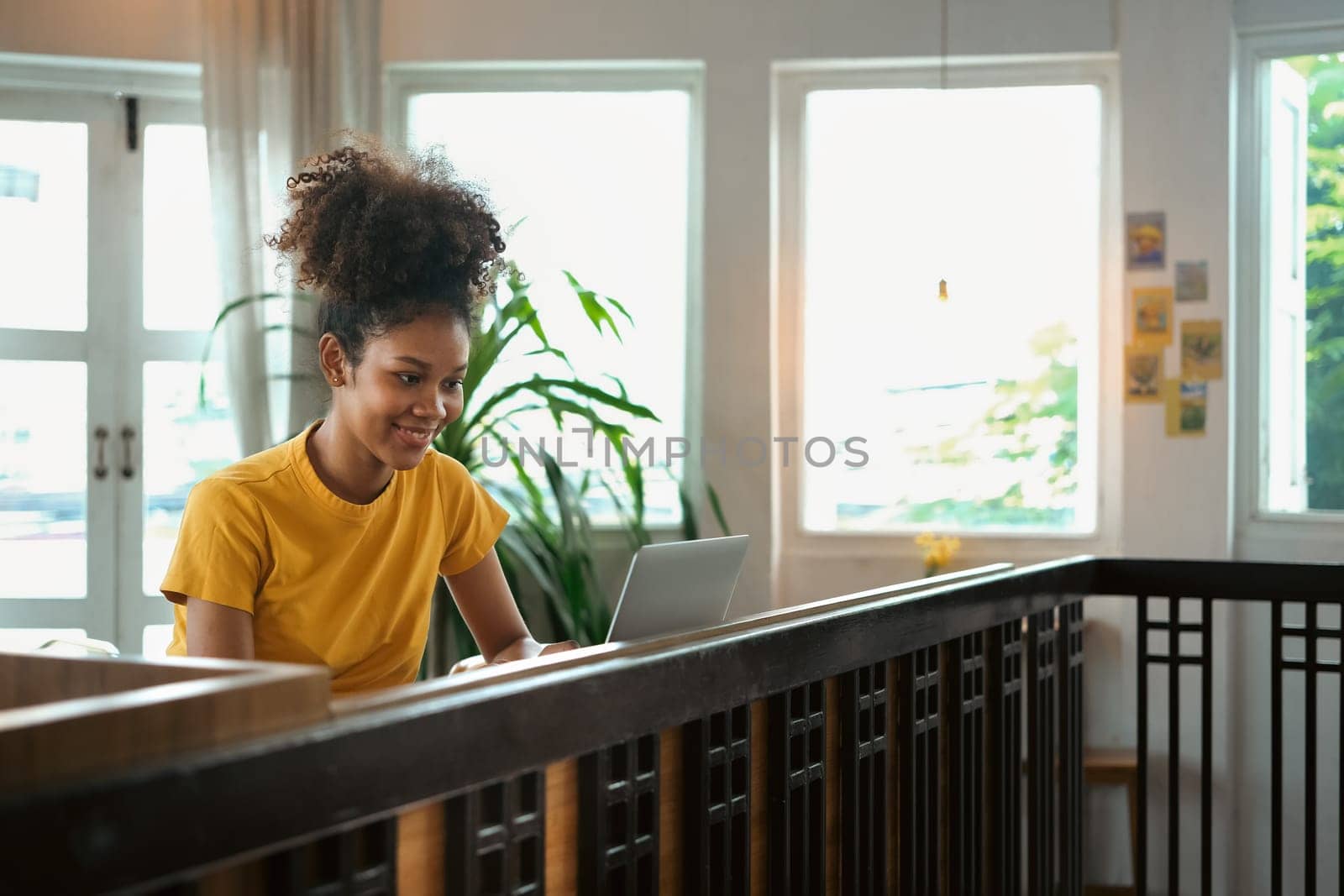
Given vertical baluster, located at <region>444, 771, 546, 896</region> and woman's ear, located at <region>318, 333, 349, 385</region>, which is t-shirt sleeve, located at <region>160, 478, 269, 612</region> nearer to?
woman's ear, located at <region>318, 333, 349, 385</region>

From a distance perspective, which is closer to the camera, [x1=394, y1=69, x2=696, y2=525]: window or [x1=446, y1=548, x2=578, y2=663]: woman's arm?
[x1=446, y1=548, x2=578, y2=663]: woman's arm

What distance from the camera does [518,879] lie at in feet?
3.42

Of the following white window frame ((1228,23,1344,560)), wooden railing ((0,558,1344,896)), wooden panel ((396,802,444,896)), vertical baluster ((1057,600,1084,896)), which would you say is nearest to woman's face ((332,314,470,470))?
wooden railing ((0,558,1344,896))

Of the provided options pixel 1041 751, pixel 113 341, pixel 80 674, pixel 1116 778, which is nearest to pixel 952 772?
pixel 1041 751

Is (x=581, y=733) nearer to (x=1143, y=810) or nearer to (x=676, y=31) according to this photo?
(x=1143, y=810)

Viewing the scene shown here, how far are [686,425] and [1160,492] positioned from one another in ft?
4.46

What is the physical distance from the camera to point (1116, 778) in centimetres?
351

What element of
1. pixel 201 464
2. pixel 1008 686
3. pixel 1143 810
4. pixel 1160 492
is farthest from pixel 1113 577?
pixel 201 464

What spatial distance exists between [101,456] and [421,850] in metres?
3.21

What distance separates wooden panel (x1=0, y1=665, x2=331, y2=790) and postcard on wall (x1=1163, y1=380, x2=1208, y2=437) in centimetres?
329

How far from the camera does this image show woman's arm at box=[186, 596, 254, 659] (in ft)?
5.29

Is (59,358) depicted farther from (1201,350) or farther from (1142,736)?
(1201,350)

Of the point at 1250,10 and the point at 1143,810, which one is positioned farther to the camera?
the point at 1250,10

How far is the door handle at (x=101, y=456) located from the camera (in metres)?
3.81
